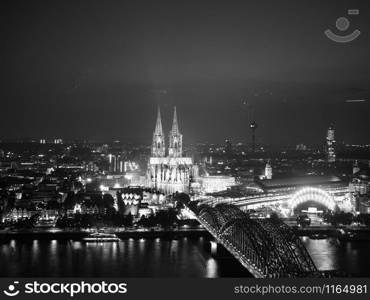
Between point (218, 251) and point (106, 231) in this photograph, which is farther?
point (106, 231)

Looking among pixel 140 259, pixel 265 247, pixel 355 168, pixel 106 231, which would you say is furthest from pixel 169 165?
pixel 265 247

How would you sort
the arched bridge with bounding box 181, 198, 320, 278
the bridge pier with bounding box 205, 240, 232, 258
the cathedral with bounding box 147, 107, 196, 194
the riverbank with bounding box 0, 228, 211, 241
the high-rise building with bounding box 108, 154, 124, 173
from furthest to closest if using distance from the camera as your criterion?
1. the high-rise building with bounding box 108, 154, 124, 173
2. the cathedral with bounding box 147, 107, 196, 194
3. the riverbank with bounding box 0, 228, 211, 241
4. the bridge pier with bounding box 205, 240, 232, 258
5. the arched bridge with bounding box 181, 198, 320, 278

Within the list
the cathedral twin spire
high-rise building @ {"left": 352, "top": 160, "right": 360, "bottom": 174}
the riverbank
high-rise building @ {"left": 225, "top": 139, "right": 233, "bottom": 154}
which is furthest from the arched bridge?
high-rise building @ {"left": 225, "top": 139, "right": 233, "bottom": 154}

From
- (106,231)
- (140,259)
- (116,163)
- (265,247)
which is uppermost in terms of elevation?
(116,163)

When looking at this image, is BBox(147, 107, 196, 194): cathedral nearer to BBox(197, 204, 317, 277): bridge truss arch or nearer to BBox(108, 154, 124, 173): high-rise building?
BBox(108, 154, 124, 173): high-rise building

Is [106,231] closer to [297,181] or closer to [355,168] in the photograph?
[297,181]

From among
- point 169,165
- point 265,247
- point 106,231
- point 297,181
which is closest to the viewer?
point 265,247

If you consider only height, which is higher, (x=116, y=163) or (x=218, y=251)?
(x=116, y=163)
